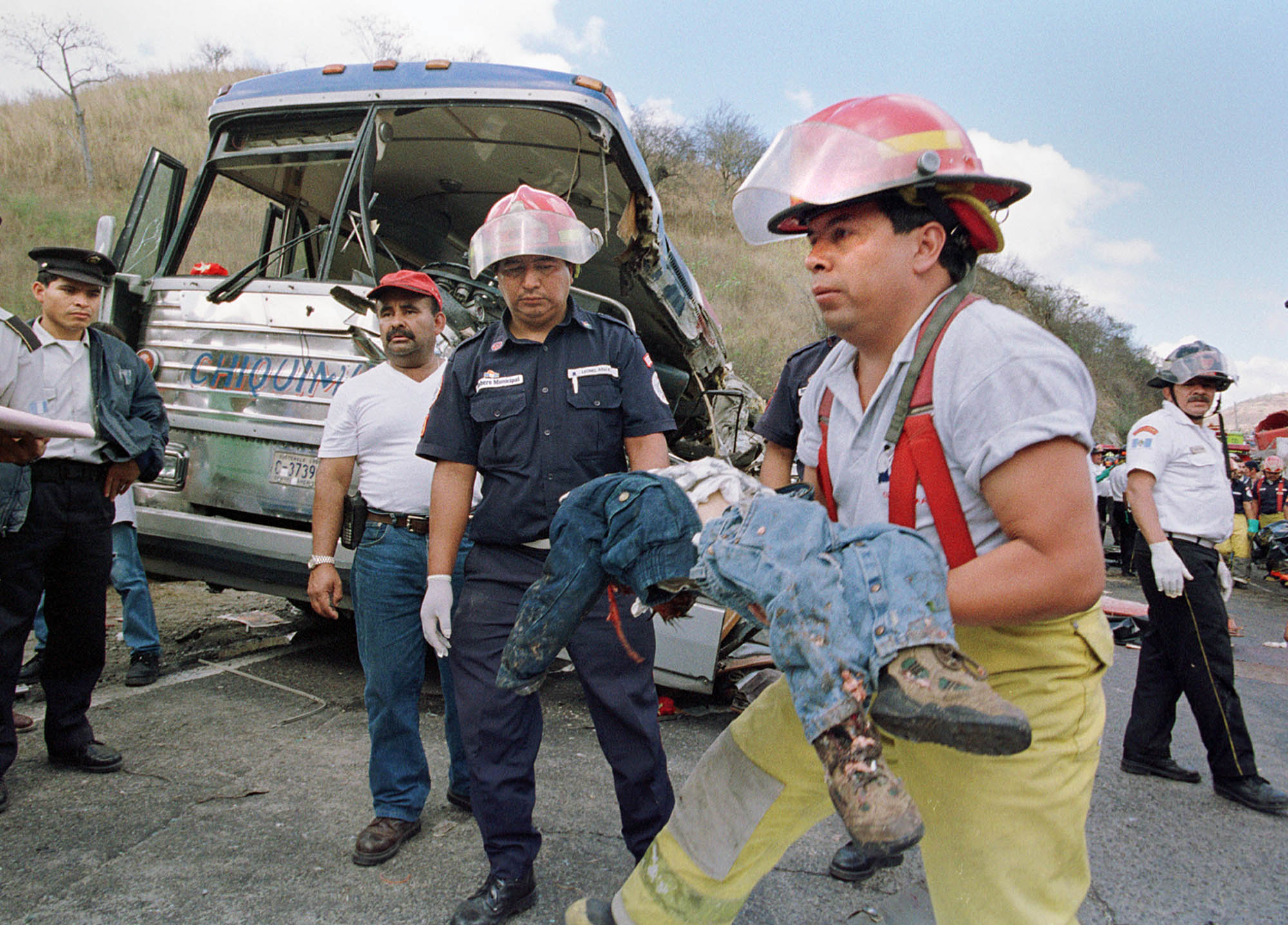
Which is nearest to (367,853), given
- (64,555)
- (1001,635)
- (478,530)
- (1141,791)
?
(478,530)

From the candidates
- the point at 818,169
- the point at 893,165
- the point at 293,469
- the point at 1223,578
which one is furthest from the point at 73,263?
the point at 1223,578

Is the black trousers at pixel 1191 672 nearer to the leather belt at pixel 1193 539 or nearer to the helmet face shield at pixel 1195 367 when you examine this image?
the leather belt at pixel 1193 539

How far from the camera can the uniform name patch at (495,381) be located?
99.4 inches

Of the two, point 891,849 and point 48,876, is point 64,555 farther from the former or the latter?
point 891,849

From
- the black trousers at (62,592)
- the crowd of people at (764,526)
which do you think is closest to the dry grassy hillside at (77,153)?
the black trousers at (62,592)

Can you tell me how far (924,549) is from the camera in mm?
1130

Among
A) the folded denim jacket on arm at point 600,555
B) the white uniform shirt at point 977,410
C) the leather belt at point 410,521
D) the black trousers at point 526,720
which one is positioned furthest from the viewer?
the leather belt at point 410,521

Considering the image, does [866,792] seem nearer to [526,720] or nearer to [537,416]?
[526,720]

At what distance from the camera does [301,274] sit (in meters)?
5.05

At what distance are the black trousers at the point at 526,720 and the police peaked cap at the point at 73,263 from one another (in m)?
2.30

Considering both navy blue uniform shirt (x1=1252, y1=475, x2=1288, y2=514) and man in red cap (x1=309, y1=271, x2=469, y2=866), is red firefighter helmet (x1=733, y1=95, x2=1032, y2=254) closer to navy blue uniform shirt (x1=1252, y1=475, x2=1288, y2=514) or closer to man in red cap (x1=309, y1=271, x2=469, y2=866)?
man in red cap (x1=309, y1=271, x2=469, y2=866)

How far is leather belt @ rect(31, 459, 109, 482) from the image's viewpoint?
3225mm

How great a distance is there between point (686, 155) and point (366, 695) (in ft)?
124

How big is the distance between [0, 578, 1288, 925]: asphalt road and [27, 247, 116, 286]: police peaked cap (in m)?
1.94
